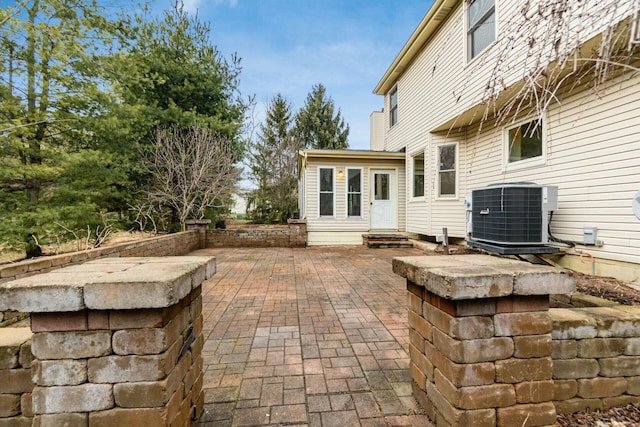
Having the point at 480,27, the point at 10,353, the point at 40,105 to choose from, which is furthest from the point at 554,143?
the point at 40,105

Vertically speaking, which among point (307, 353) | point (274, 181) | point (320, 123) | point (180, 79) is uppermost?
point (320, 123)

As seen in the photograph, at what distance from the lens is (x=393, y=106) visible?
400 inches

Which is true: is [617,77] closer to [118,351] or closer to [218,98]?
[118,351]

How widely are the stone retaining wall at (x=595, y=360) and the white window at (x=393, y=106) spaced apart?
9.24m

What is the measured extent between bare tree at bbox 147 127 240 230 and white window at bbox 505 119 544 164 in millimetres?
8115

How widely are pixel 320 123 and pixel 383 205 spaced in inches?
581

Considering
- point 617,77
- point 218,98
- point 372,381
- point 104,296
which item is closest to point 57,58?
point 218,98

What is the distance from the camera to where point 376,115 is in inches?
549

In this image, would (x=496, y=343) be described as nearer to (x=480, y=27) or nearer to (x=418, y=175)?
(x=480, y=27)

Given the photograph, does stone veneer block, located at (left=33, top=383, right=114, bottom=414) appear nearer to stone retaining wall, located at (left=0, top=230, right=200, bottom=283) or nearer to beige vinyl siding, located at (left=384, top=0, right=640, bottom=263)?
beige vinyl siding, located at (left=384, top=0, right=640, bottom=263)

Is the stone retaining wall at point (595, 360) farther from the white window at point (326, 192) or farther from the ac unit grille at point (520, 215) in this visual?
the white window at point (326, 192)

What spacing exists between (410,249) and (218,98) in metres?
9.59

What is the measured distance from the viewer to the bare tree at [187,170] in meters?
9.13

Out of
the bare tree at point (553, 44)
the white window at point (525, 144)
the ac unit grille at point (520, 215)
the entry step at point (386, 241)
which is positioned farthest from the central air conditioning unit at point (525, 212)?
the entry step at point (386, 241)
